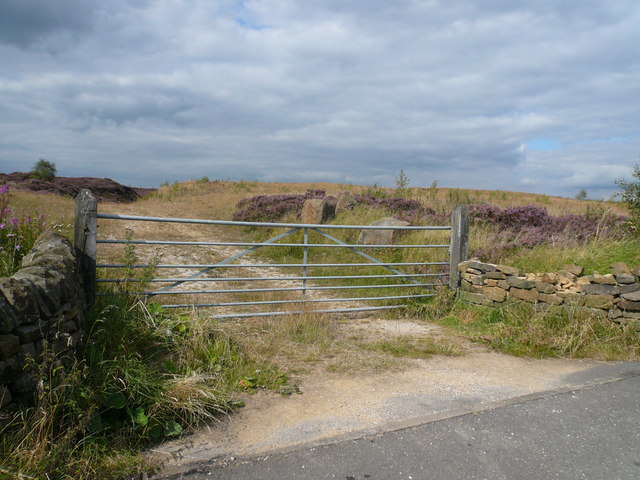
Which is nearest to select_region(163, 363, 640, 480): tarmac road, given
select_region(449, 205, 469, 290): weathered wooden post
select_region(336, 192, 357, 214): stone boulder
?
select_region(449, 205, 469, 290): weathered wooden post

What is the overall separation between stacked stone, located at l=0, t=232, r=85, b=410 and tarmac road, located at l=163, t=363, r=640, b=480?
1230 mm

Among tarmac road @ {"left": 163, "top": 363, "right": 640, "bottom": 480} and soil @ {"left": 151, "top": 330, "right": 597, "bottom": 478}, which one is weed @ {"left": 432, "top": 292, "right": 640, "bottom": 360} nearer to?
soil @ {"left": 151, "top": 330, "right": 597, "bottom": 478}

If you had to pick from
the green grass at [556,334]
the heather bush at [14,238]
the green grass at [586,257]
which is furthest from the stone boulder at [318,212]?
the heather bush at [14,238]

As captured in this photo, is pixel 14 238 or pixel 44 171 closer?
pixel 14 238

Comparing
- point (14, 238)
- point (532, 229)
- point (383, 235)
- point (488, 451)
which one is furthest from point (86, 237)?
point (532, 229)

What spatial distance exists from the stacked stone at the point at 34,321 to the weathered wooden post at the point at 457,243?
18.9 ft

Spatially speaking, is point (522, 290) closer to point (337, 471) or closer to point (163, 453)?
point (337, 471)

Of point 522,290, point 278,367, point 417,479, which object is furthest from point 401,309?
point 417,479

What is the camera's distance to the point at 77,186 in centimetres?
2752

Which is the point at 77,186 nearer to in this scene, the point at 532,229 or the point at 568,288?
the point at 532,229

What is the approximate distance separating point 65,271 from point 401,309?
17.0 feet

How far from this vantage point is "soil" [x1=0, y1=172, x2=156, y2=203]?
2358 cm

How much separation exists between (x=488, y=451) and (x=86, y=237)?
4.61 m

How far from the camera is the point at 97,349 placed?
4117mm
